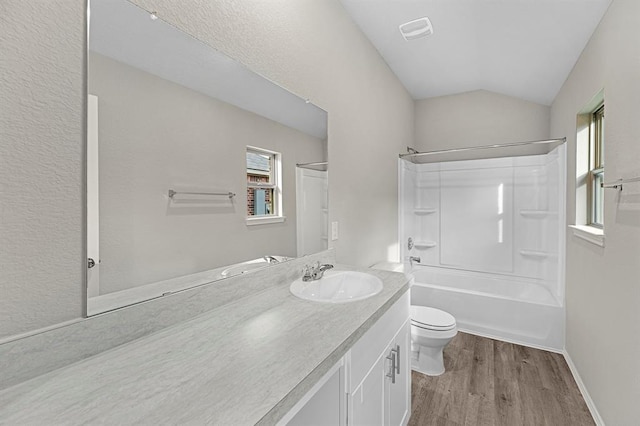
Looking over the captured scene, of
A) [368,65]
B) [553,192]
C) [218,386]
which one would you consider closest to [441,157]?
[553,192]

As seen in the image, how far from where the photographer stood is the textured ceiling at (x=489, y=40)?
1947 mm

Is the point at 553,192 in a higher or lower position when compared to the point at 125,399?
higher

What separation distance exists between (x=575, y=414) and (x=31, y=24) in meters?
3.01

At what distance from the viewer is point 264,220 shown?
4.90 feet

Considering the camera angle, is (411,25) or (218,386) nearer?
(218,386)

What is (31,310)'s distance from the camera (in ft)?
2.30

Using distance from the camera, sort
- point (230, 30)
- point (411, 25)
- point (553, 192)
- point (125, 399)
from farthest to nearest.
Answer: point (553, 192)
point (411, 25)
point (230, 30)
point (125, 399)

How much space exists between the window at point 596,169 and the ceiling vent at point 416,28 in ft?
4.48

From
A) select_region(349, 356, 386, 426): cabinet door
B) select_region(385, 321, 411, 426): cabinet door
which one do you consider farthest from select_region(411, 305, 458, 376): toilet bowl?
select_region(349, 356, 386, 426): cabinet door

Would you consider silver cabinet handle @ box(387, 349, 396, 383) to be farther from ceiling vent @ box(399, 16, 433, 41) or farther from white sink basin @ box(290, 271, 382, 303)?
ceiling vent @ box(399, 16, 433, 41)

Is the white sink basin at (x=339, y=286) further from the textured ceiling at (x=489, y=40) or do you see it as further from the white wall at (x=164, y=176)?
the textured ceiling at (x=489, y=40)

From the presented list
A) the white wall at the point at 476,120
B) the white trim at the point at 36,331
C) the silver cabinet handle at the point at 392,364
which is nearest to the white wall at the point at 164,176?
the white trim at the point at 36,331

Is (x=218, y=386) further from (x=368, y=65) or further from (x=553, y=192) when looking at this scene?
(x=553, y=192)

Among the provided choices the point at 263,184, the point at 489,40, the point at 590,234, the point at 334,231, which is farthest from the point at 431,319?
the point at 489,40
